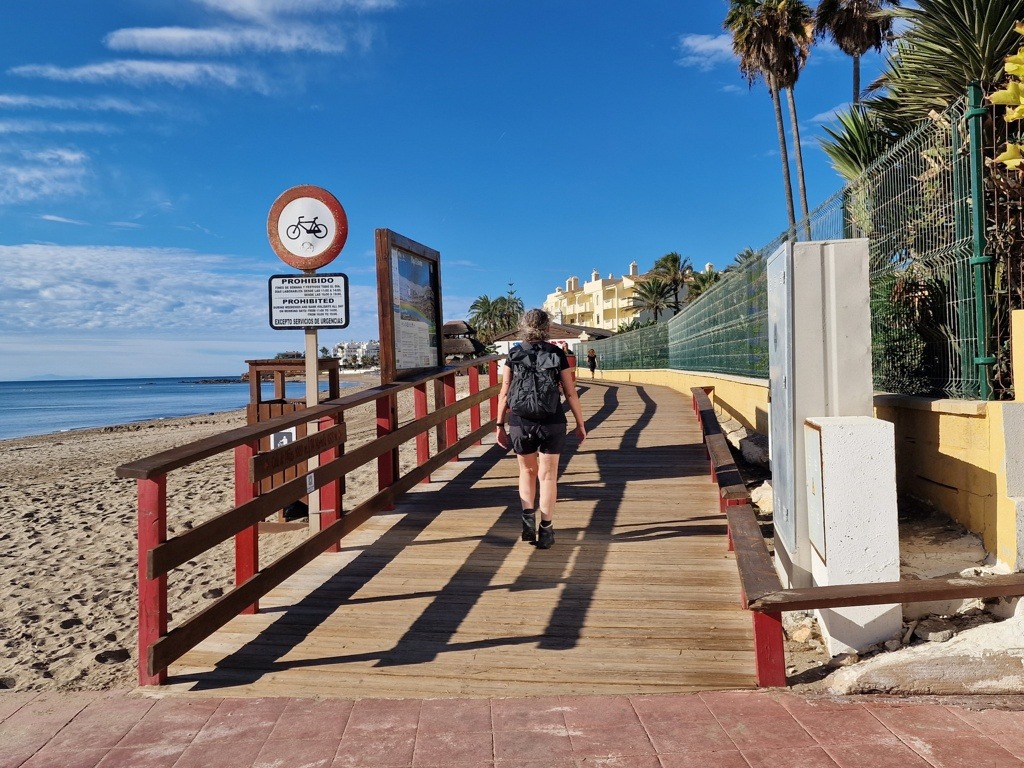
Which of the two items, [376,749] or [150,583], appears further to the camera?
[150,583]

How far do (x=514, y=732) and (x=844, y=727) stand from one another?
1.25 m

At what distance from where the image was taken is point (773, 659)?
3.41 metres

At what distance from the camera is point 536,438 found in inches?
209

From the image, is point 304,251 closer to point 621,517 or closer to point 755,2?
point 621,517

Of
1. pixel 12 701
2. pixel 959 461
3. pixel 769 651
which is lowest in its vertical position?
pixel 12 701

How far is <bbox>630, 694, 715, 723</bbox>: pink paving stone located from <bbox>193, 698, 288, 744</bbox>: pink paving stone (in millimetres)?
1488

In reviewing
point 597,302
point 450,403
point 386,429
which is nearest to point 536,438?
point 386,429

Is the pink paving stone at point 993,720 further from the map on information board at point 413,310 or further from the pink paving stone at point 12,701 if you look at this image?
the map on information board at point 413,310

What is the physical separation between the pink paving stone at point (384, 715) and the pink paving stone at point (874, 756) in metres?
1.57

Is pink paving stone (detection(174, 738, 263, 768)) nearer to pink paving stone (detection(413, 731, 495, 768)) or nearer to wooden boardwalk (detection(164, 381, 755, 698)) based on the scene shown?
wooden boardwalk (detection(164, 381, 755, 698))

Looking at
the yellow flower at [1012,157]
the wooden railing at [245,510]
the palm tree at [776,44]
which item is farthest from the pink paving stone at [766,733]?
the palm tree at [776,44]

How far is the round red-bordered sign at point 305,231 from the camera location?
6141mm

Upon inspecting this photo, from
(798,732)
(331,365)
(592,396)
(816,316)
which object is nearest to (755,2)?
(592,396)

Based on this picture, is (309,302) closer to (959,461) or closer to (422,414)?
(422,414)
